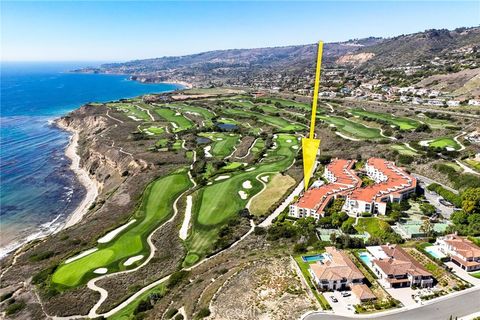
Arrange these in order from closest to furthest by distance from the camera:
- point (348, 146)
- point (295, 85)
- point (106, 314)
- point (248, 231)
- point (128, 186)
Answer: point (106, 314), point (248, 231), point (128, 186), point (348, 146), point (295, 85)

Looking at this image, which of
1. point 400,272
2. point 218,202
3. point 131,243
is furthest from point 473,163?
point 131,243

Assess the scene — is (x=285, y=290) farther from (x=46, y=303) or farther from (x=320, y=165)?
(x=320, y=165)

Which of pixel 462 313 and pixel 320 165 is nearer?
pixel 462 313

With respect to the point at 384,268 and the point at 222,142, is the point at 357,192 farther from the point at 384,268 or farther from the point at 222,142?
the point at 222,142

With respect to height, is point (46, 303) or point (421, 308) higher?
point (421, 308)

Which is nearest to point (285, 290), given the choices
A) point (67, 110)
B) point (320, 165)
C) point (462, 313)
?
point (462, 313)

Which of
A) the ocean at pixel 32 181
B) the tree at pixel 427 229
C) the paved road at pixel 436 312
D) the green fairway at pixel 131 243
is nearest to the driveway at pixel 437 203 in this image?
the tree at pixel 427 229

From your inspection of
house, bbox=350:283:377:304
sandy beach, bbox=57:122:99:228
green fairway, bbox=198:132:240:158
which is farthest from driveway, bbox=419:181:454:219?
sandy beach, bbox=57:122:99:228
